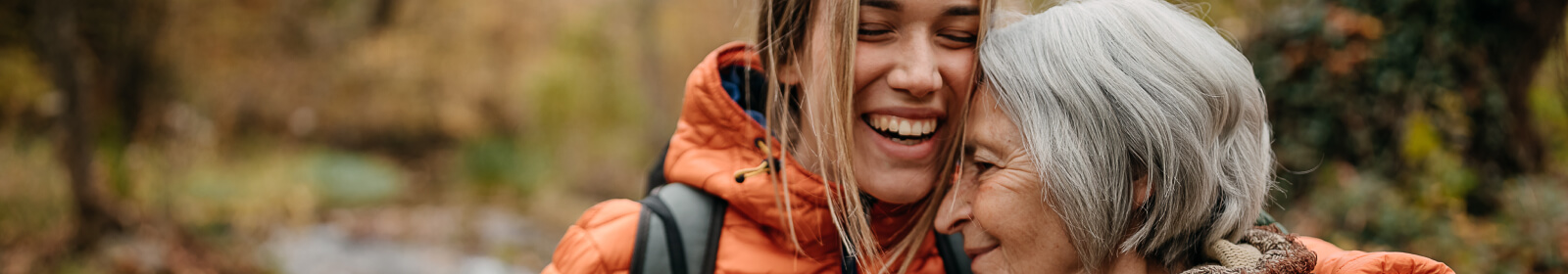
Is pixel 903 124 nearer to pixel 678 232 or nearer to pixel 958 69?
pixel 958 69

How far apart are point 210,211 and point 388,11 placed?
296cm

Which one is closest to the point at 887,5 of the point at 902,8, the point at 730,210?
the point at 902,8

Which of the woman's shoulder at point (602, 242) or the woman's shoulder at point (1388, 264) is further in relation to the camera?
the woman's shoulder at point (602, 242)

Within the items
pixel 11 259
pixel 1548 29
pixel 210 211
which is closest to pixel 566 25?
pixel 210 211

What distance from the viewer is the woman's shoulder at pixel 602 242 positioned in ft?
5.36

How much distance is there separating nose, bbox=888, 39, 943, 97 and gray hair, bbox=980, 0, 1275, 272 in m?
0.11

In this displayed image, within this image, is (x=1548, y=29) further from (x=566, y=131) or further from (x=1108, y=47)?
(x=566, y=131)

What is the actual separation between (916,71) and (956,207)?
12.1 inches

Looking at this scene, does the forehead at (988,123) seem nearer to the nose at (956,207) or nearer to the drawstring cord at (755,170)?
the nose at (956,207)

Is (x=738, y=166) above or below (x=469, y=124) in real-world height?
above

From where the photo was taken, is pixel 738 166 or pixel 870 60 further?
pixel 738 166

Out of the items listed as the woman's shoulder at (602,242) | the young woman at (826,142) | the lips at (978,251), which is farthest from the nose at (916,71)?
the woman's shoulder at (602,242)

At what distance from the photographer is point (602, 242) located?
5.40 ft

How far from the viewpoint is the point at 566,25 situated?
1135 centimetres
